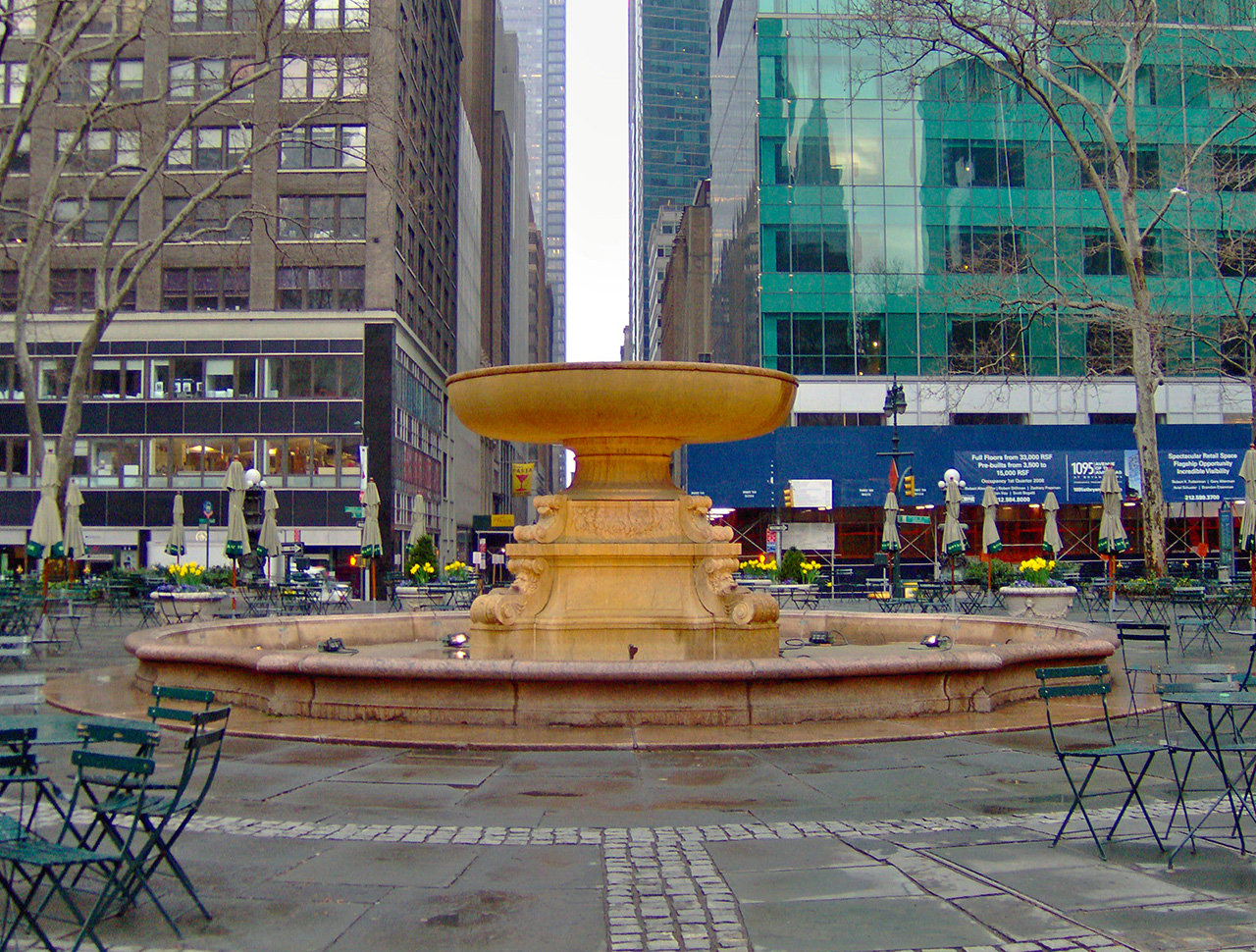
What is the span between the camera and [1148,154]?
49.7 metres

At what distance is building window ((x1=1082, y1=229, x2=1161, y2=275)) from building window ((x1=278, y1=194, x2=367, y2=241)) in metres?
30.8

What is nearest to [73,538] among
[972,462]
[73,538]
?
[73,538]

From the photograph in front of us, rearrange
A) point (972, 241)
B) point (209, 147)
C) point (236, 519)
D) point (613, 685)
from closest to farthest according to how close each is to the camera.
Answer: point (613, 685), point (236, 519), point (209, 147), point (972, 241)

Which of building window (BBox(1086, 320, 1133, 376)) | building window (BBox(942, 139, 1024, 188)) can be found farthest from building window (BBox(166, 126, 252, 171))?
building window (BBox(1086, 320, 1133, 376))

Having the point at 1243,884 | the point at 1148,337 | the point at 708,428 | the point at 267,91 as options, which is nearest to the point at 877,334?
the point at 1148,337

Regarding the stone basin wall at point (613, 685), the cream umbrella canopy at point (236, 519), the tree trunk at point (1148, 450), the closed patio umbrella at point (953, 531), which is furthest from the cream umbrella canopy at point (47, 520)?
the tree trunk at point (1148, 450)

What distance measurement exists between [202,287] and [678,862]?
45264mm

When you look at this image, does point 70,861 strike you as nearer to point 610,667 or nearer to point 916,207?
point 610,667

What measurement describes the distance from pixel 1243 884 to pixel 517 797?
419cm

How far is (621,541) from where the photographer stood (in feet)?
41.3

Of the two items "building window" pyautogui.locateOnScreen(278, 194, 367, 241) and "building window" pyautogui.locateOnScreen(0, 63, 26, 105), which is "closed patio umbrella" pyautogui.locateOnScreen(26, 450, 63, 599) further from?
"building window" pyautogui.locateOnScreen(0, 63, 26, 105)

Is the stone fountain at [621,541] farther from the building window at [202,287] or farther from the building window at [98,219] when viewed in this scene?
the building window at [98,219]

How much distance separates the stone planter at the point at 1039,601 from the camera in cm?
2272

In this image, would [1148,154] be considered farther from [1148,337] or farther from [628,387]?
[628,387]
